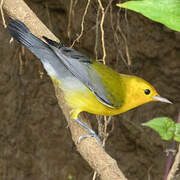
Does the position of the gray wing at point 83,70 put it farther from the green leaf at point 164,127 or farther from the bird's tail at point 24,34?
the green leaf at point 164,127

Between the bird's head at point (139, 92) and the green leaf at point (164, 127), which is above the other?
the green leaf at point (164, 127)

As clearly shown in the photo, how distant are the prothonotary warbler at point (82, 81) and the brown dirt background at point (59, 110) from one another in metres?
0.68

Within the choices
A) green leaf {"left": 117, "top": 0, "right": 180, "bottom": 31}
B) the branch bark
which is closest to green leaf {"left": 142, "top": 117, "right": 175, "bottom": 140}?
green leaf {"left": 117, "top": 0, "right": 180, "bottom": 31}

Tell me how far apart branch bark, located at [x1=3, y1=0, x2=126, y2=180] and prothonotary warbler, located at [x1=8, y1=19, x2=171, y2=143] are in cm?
8

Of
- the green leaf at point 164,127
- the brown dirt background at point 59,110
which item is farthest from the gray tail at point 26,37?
the green leaf at point 164,127

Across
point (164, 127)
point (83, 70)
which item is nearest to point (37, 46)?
point (83, 70)

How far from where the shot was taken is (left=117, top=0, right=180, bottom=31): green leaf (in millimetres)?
684

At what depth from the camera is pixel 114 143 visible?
11.2 feet

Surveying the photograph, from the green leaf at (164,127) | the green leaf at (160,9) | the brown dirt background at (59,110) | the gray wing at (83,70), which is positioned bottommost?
the brown dirt background at (59,110)

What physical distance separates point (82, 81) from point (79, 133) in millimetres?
355

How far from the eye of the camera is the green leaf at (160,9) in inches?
26.9

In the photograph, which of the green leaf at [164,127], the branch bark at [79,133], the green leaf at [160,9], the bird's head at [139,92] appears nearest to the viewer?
the green leaf at [160,9]

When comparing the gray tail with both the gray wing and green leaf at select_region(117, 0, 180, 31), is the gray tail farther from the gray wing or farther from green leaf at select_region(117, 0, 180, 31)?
green leaf at select_region(117, 0, 180, 31)

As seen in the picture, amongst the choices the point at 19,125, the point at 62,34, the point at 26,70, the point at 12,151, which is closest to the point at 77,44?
the point at 62,34
